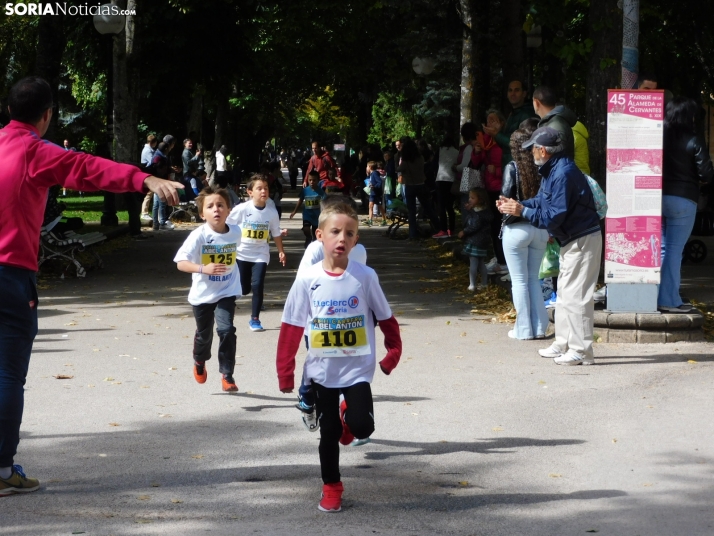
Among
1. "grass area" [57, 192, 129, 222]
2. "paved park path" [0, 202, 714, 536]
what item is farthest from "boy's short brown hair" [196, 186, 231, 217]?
"grass area" [57, 192, 129, 222]

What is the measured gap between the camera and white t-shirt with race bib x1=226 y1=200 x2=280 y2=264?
11.3 m

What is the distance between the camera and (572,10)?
55.5 ft

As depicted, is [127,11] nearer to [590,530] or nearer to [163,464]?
[163,464]

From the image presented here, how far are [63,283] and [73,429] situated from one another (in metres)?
9.07

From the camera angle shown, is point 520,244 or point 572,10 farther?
point 572,10

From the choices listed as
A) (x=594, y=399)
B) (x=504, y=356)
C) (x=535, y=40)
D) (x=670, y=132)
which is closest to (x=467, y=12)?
(x=535, y=40)

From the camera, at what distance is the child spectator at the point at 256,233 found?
11.3m

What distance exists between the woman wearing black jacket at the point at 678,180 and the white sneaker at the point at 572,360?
1564mm

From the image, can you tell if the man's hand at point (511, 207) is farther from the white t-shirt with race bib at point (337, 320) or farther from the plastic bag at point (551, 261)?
the white t-shirt with race bib at point (337, 320)

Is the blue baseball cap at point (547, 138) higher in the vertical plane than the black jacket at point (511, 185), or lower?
higher

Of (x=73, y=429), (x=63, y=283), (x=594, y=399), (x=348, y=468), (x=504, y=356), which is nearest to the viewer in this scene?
(x=348, y=468)

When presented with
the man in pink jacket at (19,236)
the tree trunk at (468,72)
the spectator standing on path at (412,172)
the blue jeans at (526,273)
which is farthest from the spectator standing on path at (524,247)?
the spectator standing on path at (412,172)

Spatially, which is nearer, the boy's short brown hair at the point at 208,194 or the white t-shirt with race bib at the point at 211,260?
the white t-shirt with race bib at the point at 211,260

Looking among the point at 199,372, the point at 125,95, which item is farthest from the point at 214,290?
the point at 125,95
